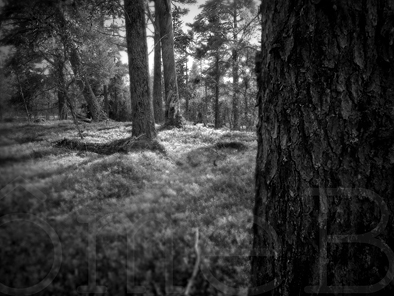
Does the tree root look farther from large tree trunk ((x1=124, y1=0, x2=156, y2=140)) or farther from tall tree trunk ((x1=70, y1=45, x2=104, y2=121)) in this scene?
tall tree trunk ((x1=70, y1=45, x2=104, y2=121))

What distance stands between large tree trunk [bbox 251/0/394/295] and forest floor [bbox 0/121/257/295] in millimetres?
1042

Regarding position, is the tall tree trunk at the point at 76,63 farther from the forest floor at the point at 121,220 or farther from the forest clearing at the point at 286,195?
the forest clearing at the point at 286,195

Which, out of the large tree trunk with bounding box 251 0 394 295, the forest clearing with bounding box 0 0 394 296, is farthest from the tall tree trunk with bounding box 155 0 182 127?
the large tree trunk with bounding box 251 0 394 295

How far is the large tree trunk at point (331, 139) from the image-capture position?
4.66 feet

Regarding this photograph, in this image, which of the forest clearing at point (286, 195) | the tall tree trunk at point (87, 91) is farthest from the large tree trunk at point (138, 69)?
the forest clearing at point (286, 195)

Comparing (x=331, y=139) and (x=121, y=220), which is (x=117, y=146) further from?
(x=331, y=139)

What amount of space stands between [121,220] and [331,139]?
2.51 m

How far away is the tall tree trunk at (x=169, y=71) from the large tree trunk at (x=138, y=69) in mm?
3920

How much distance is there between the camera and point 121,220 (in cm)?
291

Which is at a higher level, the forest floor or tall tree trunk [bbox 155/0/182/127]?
tall tree trunk [bbox 155/0/182/127]

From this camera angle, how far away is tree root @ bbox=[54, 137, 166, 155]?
6.20 meters

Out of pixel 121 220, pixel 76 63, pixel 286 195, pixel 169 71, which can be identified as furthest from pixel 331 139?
pixel 169 71

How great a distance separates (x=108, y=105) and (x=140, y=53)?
17.9 meters

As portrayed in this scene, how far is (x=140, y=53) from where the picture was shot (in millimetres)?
7336
